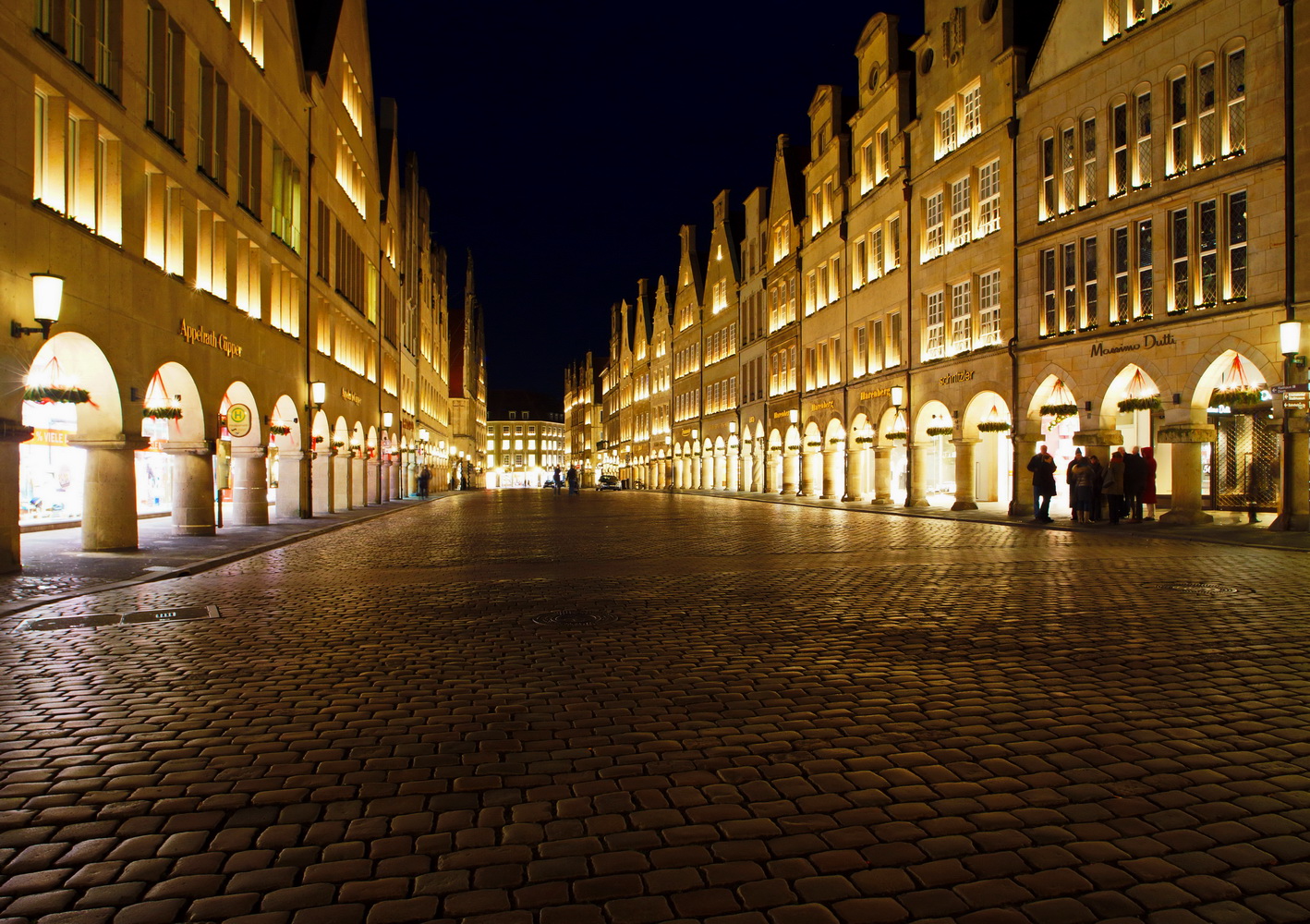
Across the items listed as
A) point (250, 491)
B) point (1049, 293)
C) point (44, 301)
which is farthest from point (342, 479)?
point (1049, 293)

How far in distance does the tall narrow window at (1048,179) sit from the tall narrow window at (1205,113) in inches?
219

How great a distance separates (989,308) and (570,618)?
2662 cm

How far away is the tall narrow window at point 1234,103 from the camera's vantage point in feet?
73.8

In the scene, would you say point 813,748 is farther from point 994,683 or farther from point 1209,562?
point 1209,562

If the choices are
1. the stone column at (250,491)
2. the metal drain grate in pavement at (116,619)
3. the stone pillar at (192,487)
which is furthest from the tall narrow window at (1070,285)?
the metal drain grate in pavement at (116,619)

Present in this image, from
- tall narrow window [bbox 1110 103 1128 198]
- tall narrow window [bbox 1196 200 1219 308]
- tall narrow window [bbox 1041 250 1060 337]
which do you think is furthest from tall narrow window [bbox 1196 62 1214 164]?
tall narrow window [bbox 1041 250 1060 337]

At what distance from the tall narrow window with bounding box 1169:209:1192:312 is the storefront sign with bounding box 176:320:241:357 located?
75.5 feet

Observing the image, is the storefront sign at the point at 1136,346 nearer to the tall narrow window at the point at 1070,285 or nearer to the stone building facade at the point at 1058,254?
the stone building facade at the point at 1058,254

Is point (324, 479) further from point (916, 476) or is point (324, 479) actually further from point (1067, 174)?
point (1067, 174)

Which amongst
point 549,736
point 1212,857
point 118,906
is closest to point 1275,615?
point 1212,857

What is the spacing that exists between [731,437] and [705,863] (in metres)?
61.9

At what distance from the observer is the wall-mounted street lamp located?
13445mm

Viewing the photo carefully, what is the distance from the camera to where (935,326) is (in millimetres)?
36219

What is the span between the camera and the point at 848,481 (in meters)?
43.2
